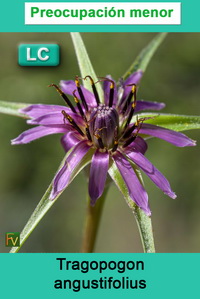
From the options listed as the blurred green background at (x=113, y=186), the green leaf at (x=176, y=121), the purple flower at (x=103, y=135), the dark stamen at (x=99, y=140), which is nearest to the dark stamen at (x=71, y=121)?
the purple flower at (x=103, y=135)

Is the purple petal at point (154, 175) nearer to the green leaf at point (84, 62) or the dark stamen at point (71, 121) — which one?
the dark stamen at point (71, 121)

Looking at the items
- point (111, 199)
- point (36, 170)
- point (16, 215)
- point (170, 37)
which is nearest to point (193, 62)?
point (170, 37)

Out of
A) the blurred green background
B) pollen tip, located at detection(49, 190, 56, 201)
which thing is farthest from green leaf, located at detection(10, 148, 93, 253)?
the blurred green background

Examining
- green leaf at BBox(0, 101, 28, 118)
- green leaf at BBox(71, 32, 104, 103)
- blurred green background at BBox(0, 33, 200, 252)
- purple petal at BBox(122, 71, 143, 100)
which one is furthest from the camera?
blurred green background at BBox(0, 33, 200, 252)

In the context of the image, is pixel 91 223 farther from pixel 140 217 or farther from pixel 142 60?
pixel 142 60

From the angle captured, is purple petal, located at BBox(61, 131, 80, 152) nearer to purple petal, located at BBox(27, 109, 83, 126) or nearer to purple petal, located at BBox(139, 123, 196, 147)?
purple petal, located at BBox(27, 109, 83, 126)

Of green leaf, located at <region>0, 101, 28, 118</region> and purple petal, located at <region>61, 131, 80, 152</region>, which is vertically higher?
green leaf, located at <region>0, 101, 28, 118</region>

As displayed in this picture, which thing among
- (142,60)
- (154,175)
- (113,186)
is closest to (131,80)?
(142,60)
